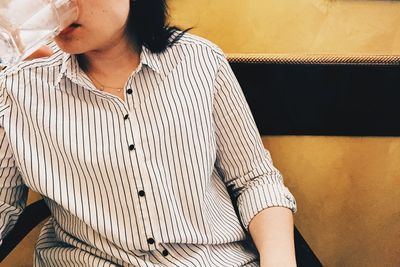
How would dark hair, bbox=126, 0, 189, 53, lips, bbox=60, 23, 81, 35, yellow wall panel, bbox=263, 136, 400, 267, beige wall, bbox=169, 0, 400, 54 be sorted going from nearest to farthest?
lips, bbox=60, 23, 81, 35, dark hair, bbox=126, 0, 189, 53, beige wall, bbox=169, 0, 400, 54, yellow wall panel, bbox=263, 136, 400, 267

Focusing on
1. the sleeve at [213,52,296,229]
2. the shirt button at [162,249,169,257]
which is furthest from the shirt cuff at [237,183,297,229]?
the shirt button at [162,249,169,257]

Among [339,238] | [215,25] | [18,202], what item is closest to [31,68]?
[18,202]

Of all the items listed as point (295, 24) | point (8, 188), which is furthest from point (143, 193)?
point (295, 24)

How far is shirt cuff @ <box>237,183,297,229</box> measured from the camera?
1288mm

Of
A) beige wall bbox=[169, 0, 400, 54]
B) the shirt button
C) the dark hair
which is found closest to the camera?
the shirt button

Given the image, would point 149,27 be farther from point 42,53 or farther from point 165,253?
point 165,253

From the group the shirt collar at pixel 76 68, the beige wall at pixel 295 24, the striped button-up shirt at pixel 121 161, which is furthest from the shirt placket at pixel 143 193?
the beige wall at pixel 295 24

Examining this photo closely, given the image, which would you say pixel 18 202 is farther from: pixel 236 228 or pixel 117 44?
pixel 236 228

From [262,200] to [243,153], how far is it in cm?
13

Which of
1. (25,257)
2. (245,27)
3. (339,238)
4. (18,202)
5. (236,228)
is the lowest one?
(339,238)

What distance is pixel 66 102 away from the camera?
3.77 ft

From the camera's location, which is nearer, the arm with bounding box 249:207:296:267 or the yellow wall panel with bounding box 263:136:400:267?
the arm with bounding box 249:207:296:267

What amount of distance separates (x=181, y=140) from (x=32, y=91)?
362 mm

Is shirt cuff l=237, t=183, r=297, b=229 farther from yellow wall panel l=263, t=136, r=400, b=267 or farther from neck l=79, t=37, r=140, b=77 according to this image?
neck l=79, t=37, r=140, b=77
